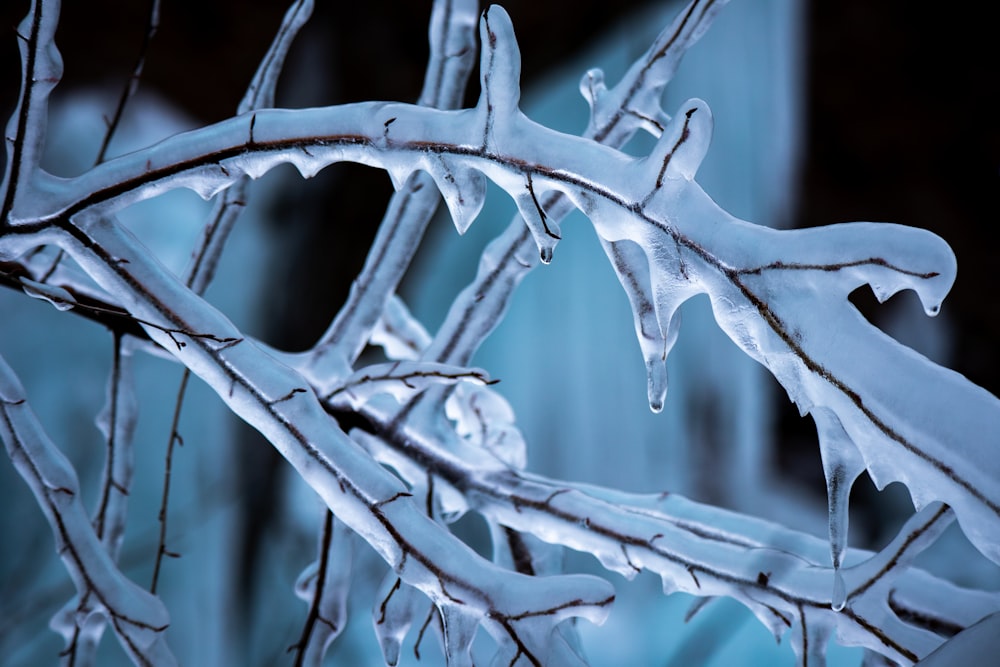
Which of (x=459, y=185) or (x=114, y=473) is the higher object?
(x=459, y=185)

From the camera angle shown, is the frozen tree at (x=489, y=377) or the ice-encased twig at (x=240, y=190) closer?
the frozen tree at (x=489, y=377)

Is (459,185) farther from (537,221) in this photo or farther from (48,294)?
(48,294)

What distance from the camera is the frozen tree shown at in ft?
0.63

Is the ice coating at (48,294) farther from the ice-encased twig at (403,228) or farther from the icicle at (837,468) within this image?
the icicle at (837,468)

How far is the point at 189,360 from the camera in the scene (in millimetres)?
248

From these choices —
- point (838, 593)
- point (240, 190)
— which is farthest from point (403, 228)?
point (838, 593)

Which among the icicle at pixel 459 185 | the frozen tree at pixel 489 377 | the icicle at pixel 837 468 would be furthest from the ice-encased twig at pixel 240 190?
the icicle at pixel 837 468

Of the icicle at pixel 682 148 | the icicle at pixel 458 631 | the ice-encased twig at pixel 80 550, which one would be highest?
the icicle at pixel 682 148

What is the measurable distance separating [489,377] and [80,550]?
0.16 meters

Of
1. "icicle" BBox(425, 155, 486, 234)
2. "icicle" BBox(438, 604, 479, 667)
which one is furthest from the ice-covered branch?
"icicle" BBox(438, 604, 479, 667)

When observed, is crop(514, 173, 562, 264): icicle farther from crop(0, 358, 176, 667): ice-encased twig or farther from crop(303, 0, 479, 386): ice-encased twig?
crop(0, 358, 176, 667): ice-encased twig

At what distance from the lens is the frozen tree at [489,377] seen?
0.63ft

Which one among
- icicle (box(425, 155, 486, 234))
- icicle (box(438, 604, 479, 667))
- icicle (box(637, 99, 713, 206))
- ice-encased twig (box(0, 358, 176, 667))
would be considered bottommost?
ice-encased twig (box(0, 358, 176, 667))

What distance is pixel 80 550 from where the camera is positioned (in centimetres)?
27
